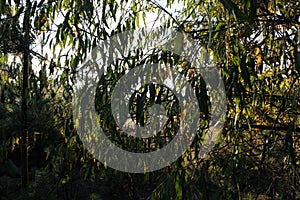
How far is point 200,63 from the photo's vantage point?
1102 millimetres

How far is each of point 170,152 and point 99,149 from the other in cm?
28

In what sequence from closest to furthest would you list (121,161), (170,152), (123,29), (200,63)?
1. (200,63)
2. (170,152)
3. (123,29)
4. (121,161)

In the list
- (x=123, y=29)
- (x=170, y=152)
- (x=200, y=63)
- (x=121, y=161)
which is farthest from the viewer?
(x=121, y=161)

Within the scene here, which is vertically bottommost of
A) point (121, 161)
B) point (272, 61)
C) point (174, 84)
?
point (121, 161)

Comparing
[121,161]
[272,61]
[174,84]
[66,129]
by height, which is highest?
[272,61]

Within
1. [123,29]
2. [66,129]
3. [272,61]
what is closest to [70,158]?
[66,129]

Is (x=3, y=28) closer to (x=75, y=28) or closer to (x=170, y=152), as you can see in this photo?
(x=75, y=28)

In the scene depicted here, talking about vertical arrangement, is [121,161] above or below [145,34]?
below

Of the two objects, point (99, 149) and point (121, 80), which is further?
point (99, 149)

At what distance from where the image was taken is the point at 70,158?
1.37 m

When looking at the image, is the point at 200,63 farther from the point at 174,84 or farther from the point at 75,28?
the point at 75,28

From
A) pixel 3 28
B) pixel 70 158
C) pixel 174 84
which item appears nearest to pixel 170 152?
pixel 174 84

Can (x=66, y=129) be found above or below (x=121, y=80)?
below

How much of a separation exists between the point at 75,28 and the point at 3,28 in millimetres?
225
